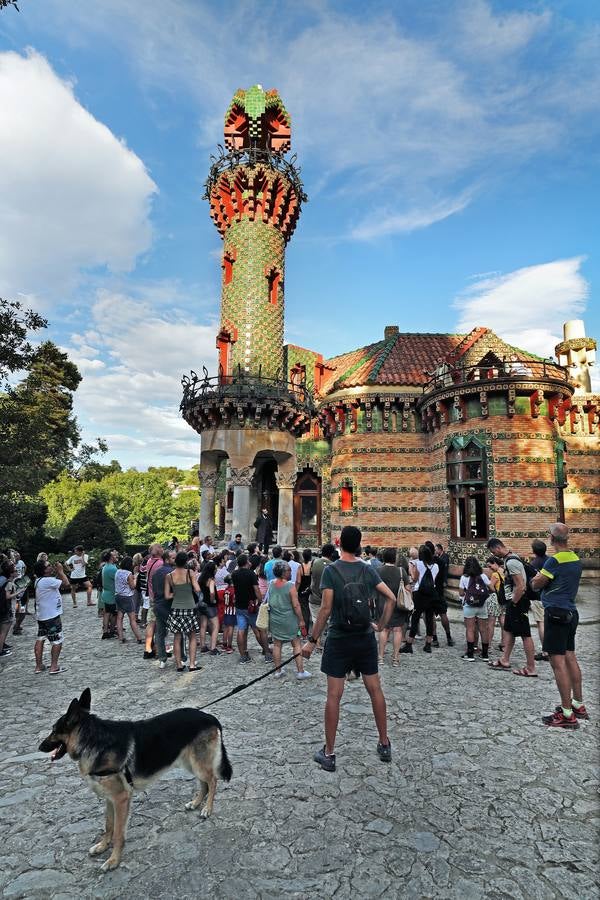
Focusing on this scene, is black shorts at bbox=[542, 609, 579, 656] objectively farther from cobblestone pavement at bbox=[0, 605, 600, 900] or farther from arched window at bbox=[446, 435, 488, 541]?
arched window at bbox=[446, 435, 488, 541]

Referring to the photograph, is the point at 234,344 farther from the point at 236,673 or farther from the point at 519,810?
the point at 519,810

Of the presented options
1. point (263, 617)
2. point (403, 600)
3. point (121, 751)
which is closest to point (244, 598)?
point (263, 617)

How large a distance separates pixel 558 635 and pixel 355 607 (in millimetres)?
2858

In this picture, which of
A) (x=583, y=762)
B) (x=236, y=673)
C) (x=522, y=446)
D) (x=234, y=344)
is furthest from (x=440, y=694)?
(x=234, y=344)

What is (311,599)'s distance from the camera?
10.0 meters

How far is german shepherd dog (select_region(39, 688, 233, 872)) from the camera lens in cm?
332

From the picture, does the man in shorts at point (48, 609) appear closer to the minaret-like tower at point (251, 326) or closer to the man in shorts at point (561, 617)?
the man in shorts at point (561, 617)

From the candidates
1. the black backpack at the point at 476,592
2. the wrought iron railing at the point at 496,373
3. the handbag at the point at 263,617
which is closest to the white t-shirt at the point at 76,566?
the handbag at the point at 263,617

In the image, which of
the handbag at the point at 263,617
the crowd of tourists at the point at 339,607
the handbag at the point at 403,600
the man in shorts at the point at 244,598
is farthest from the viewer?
the man in shorts at the point at 244,598

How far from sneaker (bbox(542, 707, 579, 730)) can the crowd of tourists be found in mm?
12

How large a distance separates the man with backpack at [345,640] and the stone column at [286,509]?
1405 cm

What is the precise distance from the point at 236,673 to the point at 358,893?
4857 millimetres

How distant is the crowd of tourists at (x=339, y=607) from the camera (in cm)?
456

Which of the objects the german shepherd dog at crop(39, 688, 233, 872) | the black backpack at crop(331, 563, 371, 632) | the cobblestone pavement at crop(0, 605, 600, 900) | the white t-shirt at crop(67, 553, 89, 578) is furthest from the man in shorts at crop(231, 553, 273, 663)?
the white t-shirt at crop(67, 553, 89, 578)
